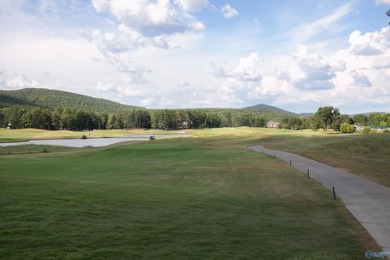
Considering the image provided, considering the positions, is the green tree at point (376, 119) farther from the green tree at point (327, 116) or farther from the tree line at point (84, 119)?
the tree line at point (84, 119)

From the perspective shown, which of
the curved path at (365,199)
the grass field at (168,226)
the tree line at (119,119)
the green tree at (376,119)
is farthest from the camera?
the green tree at (376,119)

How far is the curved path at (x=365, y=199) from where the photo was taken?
11.7m

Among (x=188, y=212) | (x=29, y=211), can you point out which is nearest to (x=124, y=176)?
(x=188, y=212)

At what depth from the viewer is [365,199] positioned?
1733 cm

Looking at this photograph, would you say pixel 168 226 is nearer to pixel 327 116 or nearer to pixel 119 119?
pixel 327 116

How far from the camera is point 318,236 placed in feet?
35.4

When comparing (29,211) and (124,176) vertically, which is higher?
(29,211)

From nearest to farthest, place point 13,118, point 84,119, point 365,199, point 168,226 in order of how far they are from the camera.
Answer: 1. point 168,226
2. point 365,199
3. point 13,118
4. point 84,119

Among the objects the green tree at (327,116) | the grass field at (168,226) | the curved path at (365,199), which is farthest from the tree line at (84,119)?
the grass field at (168,226)

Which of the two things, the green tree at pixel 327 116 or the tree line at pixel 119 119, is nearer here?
the green tree at pixel 327 116

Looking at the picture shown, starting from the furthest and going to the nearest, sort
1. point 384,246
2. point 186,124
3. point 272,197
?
1. point 186,124
2. point 272,197
3. point 384,246

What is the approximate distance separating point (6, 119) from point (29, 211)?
587 ft

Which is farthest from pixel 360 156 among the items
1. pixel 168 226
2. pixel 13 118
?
pixel 13 118

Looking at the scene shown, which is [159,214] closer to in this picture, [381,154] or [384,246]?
[384,246]
